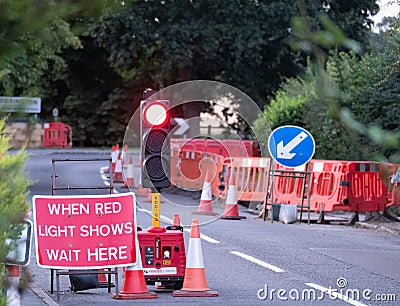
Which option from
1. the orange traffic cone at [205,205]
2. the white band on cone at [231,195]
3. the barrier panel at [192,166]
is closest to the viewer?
the orange traffic cone at [205,205]

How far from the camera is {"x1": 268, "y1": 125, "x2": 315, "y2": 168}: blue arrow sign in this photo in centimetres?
1720

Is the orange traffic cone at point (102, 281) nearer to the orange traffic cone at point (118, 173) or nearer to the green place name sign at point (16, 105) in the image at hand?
the green place name sign at point (16, 105)

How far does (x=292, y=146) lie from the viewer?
56.4ft

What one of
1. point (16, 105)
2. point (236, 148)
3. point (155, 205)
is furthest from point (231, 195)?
point (16, 105)

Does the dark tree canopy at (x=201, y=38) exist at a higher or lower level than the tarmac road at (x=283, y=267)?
higher

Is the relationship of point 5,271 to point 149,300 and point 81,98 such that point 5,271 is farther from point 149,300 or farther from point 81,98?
point 81,98

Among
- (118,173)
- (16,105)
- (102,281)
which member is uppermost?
(16,105)

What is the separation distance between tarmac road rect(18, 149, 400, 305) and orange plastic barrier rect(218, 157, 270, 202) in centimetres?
216

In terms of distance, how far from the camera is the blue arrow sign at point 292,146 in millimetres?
17203

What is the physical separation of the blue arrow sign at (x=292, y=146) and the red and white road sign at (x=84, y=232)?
329 inches

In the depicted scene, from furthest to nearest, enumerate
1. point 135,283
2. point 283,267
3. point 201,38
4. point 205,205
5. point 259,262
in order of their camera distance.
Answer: point 201,38
point 205,205
point 259,262
point 283,267
point 135,283

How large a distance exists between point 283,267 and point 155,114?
2754 millimetres

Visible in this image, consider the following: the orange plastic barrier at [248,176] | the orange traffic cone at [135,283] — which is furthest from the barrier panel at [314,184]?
the orange traffic cone at [135,283]

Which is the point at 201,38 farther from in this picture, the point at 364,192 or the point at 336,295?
the point at 336,295
